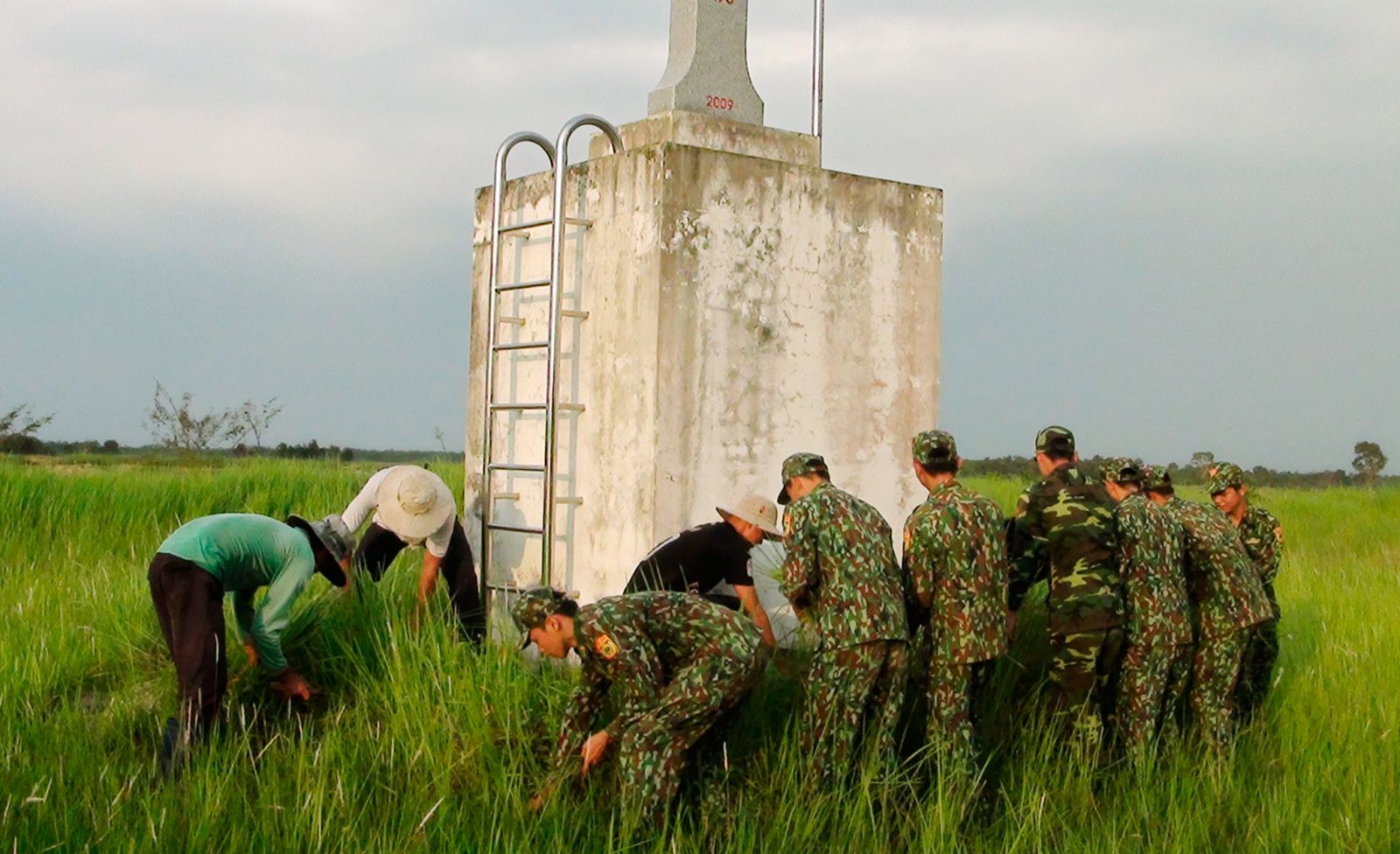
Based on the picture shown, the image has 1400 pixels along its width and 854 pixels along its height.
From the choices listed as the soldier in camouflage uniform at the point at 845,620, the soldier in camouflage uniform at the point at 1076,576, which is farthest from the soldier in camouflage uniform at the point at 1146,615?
the soldier in camouflage uniform at the point at 845,620

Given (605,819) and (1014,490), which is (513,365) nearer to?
(605,819)

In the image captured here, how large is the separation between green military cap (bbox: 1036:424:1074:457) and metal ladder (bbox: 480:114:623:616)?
2682mm

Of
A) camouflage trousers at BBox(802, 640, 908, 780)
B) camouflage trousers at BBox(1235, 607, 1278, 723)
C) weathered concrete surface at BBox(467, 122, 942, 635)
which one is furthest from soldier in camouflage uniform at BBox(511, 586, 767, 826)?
camouflage trousers at BBox(1235, 607, 1278, 723)

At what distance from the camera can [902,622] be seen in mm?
6570

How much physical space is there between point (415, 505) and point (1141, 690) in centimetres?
415

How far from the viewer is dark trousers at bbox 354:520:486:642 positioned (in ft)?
28.1

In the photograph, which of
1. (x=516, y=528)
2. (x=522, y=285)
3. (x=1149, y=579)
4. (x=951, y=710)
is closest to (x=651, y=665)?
(x=951, y=710)

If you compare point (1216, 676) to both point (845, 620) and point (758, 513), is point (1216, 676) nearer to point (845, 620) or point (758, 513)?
point (845, 620)

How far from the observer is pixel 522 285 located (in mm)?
8594

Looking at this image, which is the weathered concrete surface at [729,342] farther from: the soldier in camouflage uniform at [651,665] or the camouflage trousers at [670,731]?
the camouflage trousers at [670,731]

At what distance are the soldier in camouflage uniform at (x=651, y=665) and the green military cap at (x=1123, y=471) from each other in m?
2.71

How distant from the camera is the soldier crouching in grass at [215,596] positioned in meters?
7.12

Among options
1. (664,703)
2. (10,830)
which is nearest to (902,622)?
(664,703)

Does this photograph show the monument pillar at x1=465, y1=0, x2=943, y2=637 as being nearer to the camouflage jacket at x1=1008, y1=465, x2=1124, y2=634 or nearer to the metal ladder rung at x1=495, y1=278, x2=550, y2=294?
the metal ladder rung at x1=495, y1=278, x2=550, y2=294
